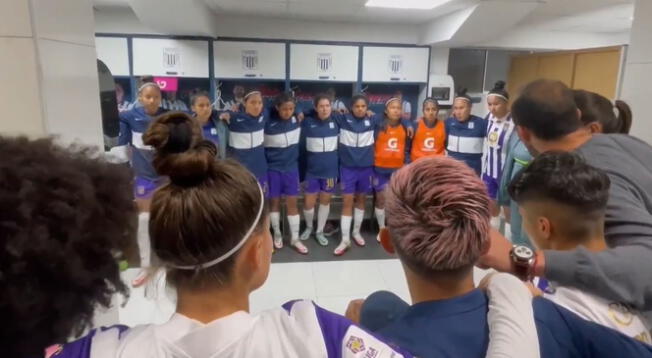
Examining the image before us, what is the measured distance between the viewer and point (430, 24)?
5.61 m

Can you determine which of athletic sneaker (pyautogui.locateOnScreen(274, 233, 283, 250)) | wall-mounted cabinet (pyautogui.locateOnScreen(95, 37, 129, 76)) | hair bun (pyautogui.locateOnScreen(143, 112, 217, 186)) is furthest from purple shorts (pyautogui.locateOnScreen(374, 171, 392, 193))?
hair bun (pyautogui.locateOnScreen(143, 112, 217, 186))

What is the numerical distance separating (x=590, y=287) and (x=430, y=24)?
5223 millimetres

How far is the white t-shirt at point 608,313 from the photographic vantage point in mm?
906

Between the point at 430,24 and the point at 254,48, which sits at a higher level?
the point at 430,24

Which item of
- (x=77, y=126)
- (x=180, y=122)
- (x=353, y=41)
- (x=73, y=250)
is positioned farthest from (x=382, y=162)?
(x=73, y=250)

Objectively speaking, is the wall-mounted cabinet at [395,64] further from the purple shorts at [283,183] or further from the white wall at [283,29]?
the purple shorts at [283,183]

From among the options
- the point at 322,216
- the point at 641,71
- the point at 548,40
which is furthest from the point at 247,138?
the point at 548,40

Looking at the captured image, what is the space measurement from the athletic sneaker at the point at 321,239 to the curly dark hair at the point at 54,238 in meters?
3.34

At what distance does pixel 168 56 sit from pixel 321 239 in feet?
9.50

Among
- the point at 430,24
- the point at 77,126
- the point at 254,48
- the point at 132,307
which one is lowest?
the point at 132,307

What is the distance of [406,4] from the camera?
4.62m

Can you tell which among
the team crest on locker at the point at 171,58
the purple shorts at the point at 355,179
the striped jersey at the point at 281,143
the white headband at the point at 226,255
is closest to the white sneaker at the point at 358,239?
the purple shorts at the point at 355,179

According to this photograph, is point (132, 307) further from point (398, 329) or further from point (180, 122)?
point (398, 329)

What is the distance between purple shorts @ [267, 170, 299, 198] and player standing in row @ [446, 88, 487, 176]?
1.50 m
